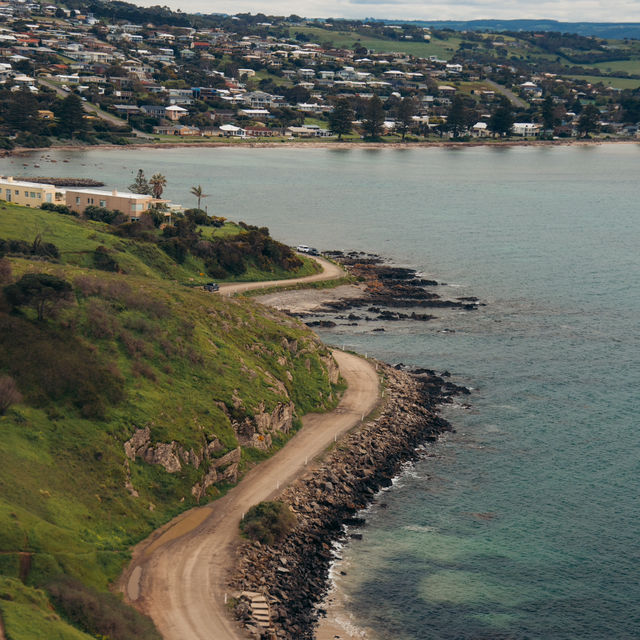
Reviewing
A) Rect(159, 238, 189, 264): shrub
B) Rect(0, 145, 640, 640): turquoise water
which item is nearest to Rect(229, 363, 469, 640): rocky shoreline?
Rect(0, 145, 640, 640): turquoise water

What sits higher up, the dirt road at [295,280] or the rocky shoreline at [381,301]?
the dirt road at [295,280]

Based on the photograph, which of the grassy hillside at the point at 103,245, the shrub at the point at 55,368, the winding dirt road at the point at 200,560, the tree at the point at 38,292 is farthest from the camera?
the grassy hillside at the point at 103,245

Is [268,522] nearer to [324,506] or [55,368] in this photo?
[324,506]

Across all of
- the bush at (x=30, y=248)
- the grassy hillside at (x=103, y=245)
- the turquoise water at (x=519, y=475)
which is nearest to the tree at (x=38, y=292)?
the turquoise water at (x=519, y=475)

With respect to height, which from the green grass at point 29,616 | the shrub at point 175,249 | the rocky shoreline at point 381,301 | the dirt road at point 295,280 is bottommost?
the rocky shoreline at point 381,301

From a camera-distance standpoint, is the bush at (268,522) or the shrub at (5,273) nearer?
the bush at (268,522)

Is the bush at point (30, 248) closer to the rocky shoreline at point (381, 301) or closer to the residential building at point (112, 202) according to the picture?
the rocky shoreline at point (381, 301)

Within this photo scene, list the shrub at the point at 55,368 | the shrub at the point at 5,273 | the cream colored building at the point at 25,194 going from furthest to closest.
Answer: the cream colored building at the point at 25,194
the shrub at the point at 5,273
the shrub at the point at 55,368

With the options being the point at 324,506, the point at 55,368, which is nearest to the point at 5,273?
the point at 55,368
